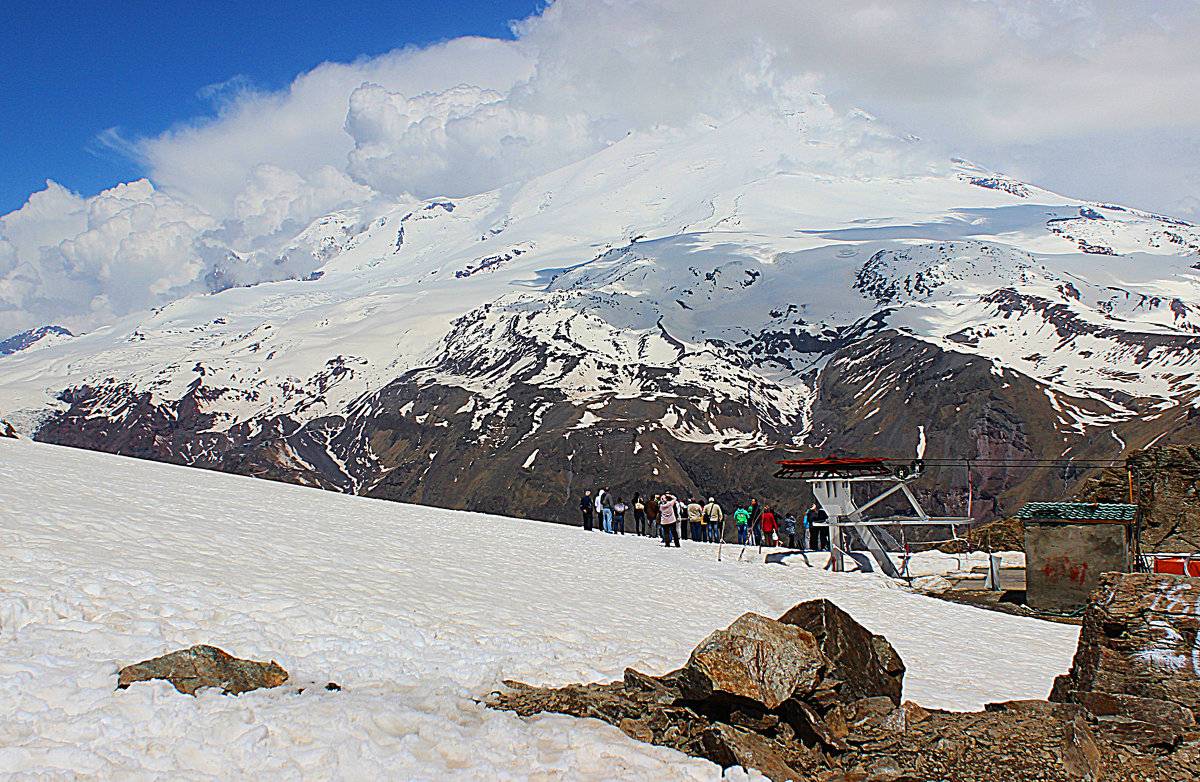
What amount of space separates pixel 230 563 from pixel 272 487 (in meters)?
14.2

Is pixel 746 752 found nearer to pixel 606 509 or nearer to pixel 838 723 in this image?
pixel 838 723

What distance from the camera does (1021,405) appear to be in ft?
536

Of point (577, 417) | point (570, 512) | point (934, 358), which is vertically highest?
point (934, 358)

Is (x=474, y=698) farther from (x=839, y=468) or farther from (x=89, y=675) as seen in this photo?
(x=839, y=468)

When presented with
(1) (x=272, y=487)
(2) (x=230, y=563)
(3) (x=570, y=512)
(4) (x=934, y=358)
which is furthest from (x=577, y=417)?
(2) (x=230, y=563)

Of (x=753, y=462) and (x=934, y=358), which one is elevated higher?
(x=934, y=358)

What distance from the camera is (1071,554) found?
Answer: 19.2m

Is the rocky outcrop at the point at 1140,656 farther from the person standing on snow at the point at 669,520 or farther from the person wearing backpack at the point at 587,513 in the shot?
the person wearing backpack at the point at 587,513

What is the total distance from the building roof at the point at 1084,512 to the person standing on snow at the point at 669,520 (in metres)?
10.1

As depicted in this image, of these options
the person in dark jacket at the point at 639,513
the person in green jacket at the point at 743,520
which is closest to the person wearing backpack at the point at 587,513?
the person in dark jacket at the point at 639,513

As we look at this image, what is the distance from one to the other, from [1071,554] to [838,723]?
1409 cm

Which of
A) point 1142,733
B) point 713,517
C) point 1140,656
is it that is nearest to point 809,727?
point 1142,733

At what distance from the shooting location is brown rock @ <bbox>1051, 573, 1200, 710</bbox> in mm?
7652

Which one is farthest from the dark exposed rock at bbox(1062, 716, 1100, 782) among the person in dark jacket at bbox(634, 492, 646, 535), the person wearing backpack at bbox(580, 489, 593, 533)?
the person in dark jacket at bbox(634, 492, 646, 535)
